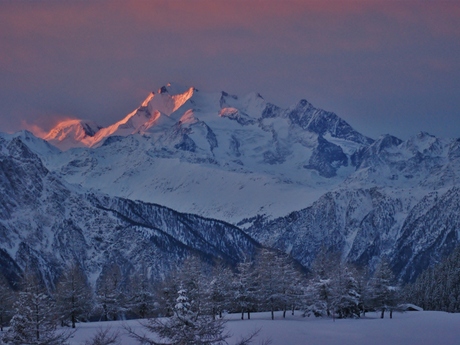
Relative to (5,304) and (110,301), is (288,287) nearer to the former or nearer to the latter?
(110,301)

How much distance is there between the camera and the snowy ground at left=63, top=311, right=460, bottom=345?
91.9m

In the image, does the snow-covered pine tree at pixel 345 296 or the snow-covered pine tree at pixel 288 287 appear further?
the snow-covered pine tree at pixel 288 287

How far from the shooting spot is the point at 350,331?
102688mm

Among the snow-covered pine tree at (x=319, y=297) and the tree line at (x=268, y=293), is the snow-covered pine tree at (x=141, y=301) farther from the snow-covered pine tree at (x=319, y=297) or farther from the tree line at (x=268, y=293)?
the snow-covered pine tree at (x=319, y=297)

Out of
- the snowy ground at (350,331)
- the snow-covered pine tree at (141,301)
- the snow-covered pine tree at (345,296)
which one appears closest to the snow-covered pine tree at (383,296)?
the snow-covered pine tree at (345,296)

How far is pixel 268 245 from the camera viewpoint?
13938 centimetres

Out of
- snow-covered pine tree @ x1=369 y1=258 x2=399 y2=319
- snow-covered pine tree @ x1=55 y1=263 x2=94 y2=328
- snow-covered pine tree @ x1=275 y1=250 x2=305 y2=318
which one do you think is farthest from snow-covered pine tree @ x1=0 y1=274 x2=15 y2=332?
snow-covered pine tree @ x1=369 y1=258 x2=399 y2=319

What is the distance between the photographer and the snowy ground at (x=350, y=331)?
91.9 metres

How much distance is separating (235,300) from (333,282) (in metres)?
16.4

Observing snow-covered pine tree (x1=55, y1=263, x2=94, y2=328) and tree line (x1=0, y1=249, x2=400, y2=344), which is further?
tree line (x1=0, y1=249, x2=400, y2=344)

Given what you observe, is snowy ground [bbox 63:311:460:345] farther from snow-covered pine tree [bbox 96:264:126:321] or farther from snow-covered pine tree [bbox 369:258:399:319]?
A: snow-covered pine tree [bbox 96:264:126:321]

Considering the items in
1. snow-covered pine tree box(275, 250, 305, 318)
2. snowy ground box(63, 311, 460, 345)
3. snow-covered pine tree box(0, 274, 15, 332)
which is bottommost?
snowy ground box(63, 311, 460, 345)

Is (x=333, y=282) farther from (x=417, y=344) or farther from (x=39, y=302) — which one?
(x=39, y=302)

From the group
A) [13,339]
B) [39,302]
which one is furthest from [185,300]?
[39,302]
